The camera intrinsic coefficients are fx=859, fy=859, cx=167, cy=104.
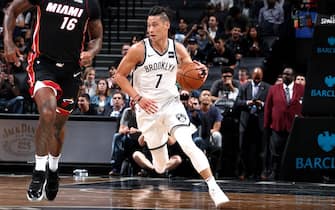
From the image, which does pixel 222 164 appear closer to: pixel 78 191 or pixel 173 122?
pixel 78 191

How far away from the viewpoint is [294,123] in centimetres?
1425

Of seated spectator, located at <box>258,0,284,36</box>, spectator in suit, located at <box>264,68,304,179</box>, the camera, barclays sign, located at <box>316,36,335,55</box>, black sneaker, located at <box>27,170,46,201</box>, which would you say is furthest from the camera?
seated spectator, located at <box>258,0,284,36</box>

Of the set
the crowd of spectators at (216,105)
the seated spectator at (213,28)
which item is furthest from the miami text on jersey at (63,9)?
the seated spectator at (213,28)

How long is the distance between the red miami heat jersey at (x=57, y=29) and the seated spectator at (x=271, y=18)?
1088cm

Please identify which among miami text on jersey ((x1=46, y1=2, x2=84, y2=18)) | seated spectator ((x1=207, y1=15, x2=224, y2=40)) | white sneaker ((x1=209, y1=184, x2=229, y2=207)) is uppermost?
miami text on jersey ((x1=46, y1=2, x2=84, y2=18))

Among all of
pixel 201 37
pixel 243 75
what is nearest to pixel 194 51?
pixel 201 37

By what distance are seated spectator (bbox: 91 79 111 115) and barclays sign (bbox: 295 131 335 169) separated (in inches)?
164

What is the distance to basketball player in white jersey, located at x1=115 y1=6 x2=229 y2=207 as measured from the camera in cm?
979

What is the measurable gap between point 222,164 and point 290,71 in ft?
7.12

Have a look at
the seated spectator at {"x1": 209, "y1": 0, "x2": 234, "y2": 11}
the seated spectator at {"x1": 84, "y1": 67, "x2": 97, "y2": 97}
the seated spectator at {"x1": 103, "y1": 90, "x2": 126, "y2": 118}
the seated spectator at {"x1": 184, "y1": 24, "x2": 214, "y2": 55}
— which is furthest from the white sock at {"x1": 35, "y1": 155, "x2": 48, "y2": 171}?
the seated spectator at {"x1": 209, "y1": 0, "x2": 234, "y2": 11}

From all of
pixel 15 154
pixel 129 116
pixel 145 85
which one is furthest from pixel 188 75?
pixel 15 154

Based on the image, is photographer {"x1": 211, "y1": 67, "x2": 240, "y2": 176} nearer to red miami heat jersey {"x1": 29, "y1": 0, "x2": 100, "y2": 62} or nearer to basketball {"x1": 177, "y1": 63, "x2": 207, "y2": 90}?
basketball {"x1": 177, "y1": 63, "x2": 207, "y2": 90}

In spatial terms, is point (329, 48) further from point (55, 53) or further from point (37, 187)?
point (37, 187)

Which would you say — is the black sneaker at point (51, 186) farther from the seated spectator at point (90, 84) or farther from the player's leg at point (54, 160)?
the seated spectator at point (90, 84)
